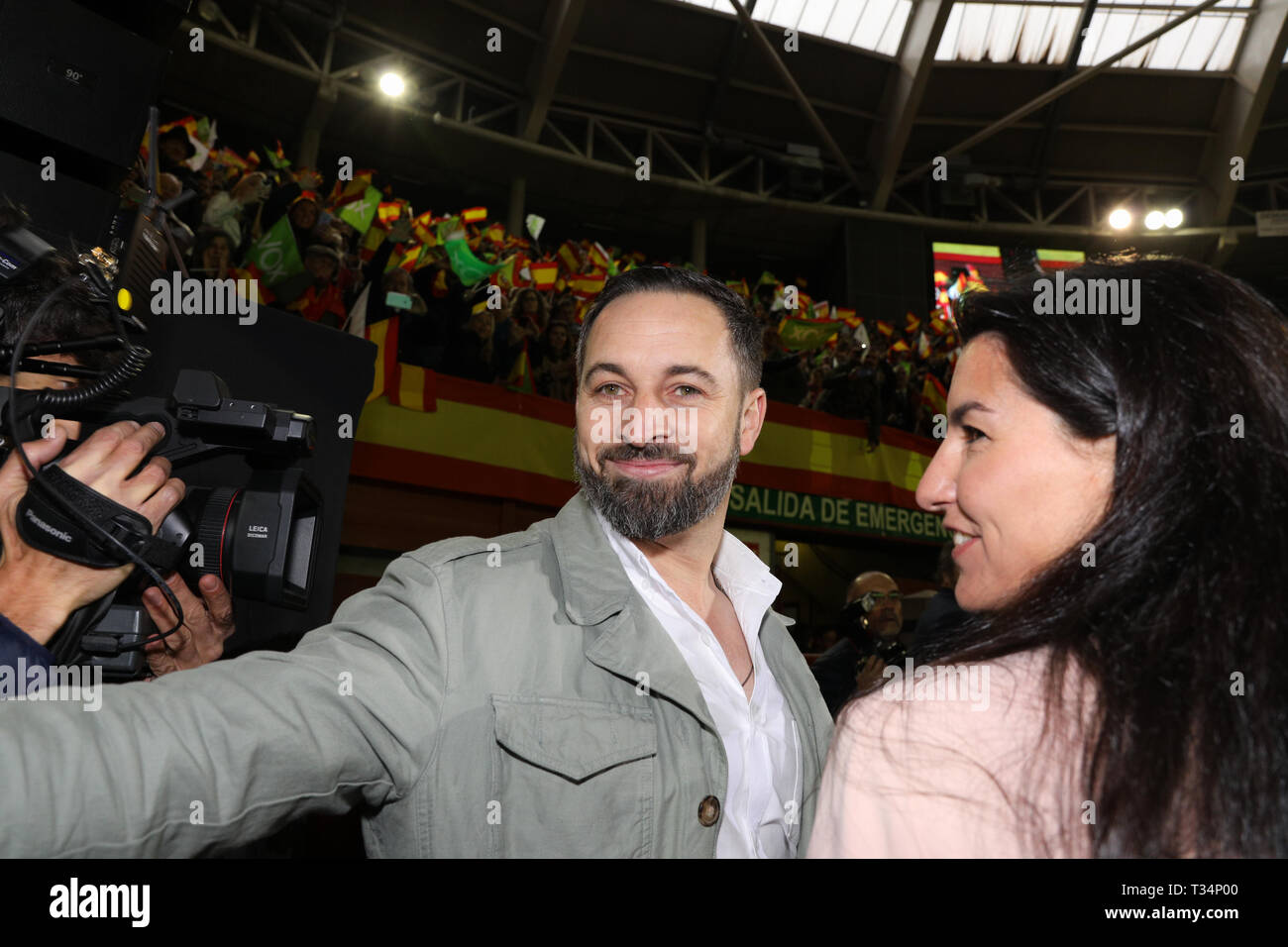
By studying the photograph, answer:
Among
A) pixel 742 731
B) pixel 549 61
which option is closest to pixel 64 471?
pixel 742 731

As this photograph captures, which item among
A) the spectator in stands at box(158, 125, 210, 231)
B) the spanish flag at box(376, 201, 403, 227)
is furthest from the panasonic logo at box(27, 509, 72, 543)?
the spanish flag at box(376, 201, 403, 227)

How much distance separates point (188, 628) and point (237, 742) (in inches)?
29.6

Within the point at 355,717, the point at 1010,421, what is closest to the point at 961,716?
the point at 1010,421

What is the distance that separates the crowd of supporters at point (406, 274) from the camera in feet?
16.5

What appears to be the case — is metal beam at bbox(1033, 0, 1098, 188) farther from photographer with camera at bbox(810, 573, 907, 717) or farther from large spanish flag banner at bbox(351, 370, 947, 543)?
photographer with camera at bbox(810, 573, 907, 717)

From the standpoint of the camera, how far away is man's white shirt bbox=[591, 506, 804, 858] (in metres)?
1.36

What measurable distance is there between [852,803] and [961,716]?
0.39 feet

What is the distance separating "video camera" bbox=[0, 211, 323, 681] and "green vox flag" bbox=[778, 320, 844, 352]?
311 inches

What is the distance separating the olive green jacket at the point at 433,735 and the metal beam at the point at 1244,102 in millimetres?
14011

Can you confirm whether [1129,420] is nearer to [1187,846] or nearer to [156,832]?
[1187,846]

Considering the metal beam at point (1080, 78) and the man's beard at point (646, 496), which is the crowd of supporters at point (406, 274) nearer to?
the man's beard at point (646, 496)

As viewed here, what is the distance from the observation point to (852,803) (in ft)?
2.51

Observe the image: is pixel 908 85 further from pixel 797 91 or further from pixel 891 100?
pixel 797 91

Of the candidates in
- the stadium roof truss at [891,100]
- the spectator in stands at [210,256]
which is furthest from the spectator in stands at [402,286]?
the stadium roof truss at [891,100]
